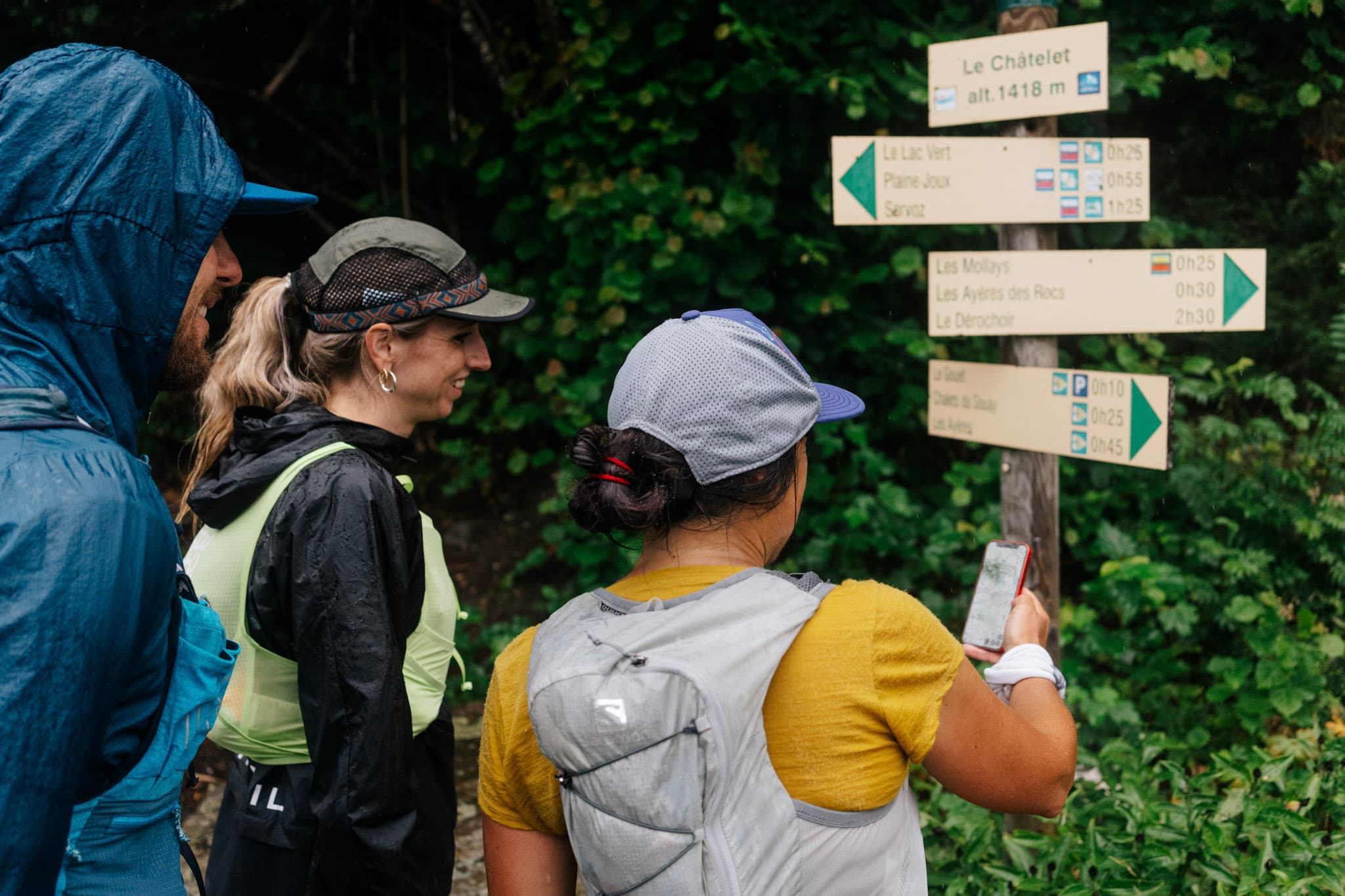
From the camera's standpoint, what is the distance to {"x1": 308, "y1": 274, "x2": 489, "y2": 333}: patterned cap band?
2.14 metres

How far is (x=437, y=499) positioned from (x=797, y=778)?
18.4ft

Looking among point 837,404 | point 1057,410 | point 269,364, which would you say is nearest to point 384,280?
point 269,364

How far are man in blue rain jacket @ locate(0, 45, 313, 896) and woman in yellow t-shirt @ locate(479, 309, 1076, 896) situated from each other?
44 cm

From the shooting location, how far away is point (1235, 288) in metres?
2.99

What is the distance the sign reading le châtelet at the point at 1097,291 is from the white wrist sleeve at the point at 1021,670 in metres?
1.63

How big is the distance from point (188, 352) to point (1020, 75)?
246 cm

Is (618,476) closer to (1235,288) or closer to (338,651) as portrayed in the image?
(338,651)

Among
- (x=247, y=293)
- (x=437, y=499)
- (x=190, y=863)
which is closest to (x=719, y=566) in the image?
(x=190, y=863)

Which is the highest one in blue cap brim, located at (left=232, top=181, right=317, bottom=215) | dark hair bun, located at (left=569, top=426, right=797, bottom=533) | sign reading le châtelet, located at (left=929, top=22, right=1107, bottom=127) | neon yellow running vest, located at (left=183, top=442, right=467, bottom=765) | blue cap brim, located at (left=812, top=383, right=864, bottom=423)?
sign reading le châtelet, located at (left=929, top=22, right=1107, bottom=127)

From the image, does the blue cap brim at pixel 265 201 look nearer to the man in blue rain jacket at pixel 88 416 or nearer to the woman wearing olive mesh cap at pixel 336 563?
the man in blue rain jacket at pixel 88 416

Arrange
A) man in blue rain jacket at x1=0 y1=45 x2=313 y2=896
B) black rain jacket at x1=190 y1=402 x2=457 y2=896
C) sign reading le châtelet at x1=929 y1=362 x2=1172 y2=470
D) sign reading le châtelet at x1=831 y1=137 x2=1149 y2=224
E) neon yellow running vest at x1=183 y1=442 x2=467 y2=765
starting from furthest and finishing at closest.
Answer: sign reading le châtelet at x1=831 y1=137 x2=1149 y2=224, sign reading le châtelet at x1=929 y1=362 x2=1172 y2=470, neon yellow running vest at x1=183 y1=442 x2=467 y2=765, black rain jacket at x1=190 y1=402 x2=457 y2=896, man in blue rain jacket at x1=0 y1=45 x2=313 y2=896

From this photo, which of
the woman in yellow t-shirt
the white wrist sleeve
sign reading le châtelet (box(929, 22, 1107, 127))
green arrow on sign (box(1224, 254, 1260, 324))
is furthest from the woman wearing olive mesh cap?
green arrow on sign (box(1224, 254, 1260, 324))

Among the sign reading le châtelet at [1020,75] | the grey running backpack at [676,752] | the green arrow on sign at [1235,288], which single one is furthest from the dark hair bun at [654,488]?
the green arrow on sign at [1235,288]

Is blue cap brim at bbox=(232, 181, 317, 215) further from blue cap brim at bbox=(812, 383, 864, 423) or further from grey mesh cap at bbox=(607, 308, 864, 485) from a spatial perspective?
blue cap brim at bbox=(812, 383, 864, 423)
